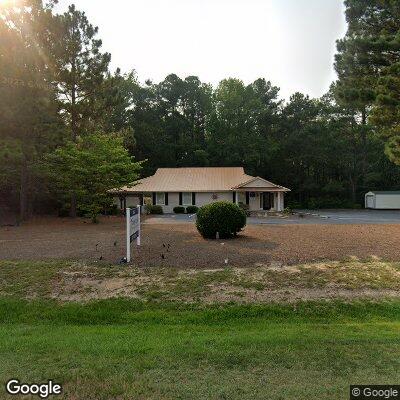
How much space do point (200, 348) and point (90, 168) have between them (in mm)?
19175

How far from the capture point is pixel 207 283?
829 cm

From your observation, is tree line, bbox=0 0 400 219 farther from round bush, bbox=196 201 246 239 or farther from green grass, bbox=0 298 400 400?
green grass, bbox=0 298 400 400

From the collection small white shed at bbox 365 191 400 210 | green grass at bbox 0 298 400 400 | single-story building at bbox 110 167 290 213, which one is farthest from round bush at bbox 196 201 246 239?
small white shed at bbox 365 191 400 210

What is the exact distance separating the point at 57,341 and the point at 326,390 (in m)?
3.66

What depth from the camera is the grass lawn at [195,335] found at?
13.1 ft

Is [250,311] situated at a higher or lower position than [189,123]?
lower

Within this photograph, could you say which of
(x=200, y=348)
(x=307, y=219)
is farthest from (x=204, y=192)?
(x=200, y=348)

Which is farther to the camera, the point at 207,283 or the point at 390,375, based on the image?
the point at 207,283

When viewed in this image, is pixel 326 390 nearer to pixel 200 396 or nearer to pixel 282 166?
pixel 200 396

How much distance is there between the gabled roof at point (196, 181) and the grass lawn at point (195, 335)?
26.1m

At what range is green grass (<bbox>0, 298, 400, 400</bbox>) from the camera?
12.9 ft

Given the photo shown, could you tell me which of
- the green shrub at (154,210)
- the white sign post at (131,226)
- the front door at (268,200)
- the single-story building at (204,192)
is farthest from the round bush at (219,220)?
the front door at (268,200)

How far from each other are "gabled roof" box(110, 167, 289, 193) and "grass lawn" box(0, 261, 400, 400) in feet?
85.7

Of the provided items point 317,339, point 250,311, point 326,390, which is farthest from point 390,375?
point 250,311
